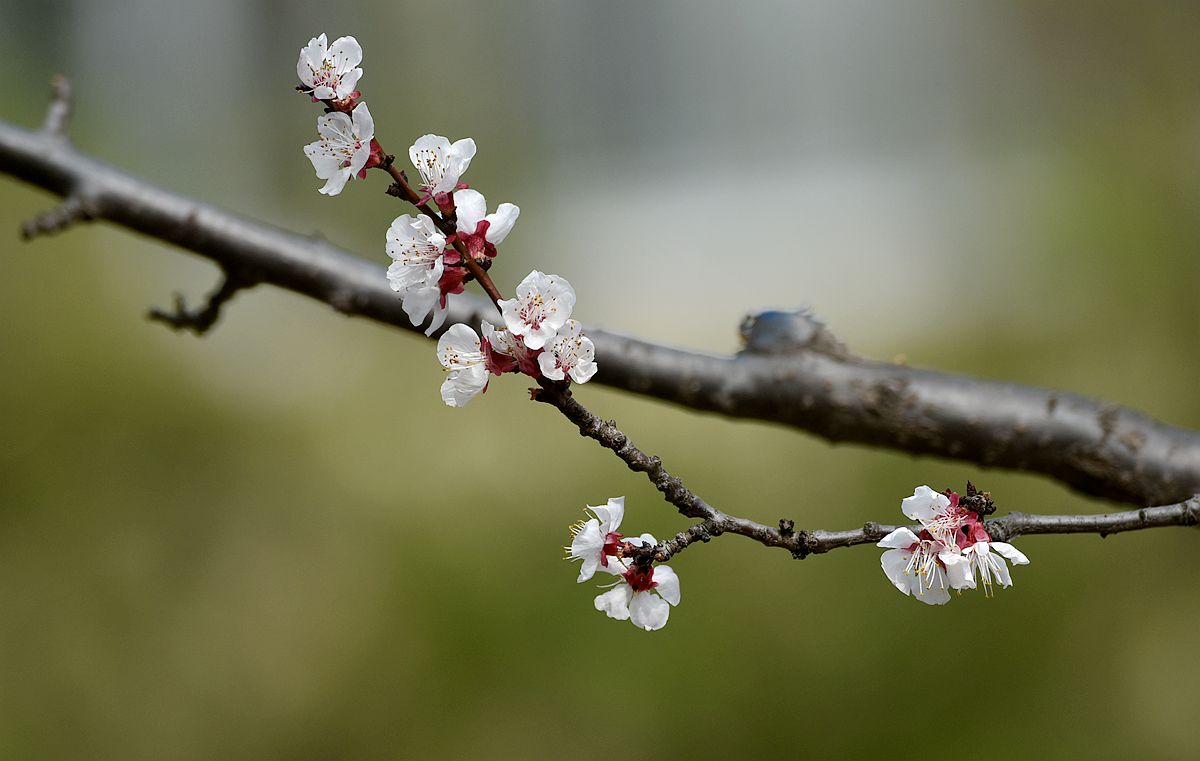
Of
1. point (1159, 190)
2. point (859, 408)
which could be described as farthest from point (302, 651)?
point (1159, 190)

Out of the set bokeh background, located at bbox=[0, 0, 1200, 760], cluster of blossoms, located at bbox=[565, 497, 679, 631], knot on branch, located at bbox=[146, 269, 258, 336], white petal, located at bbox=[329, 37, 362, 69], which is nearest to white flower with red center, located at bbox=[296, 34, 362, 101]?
white petal, located at bbox=[329, 37, 362, 69]

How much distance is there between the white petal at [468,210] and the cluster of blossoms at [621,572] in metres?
0.08

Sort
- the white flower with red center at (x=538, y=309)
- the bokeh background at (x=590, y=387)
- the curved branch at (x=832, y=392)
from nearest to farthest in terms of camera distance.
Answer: the white flower with red center at (x=538, y=309), the curved branch at (x=832, y=392), the bokeh background at (x=590, y=387)

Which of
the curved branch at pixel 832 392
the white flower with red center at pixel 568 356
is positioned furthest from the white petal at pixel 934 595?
the curved branch at pixel 832 392

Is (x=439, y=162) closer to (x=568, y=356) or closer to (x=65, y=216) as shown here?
(x=568, y=356)

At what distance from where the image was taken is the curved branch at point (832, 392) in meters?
0.46

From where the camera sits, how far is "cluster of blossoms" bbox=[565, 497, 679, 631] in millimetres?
270

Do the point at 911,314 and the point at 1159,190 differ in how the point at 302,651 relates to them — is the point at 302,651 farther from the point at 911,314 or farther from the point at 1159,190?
the point at 1159,190

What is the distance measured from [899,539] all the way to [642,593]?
71 mm

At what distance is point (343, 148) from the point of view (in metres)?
0.26

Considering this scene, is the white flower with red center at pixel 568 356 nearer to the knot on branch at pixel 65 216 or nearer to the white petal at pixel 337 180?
the white petal at pixel 337 180

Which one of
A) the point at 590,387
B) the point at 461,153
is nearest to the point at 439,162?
the point at 461,153

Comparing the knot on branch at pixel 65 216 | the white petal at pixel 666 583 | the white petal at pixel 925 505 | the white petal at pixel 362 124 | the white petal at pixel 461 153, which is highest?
the knot on branch at pixel 65 216

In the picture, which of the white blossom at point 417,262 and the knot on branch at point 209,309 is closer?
the white blossom at point 417,262
